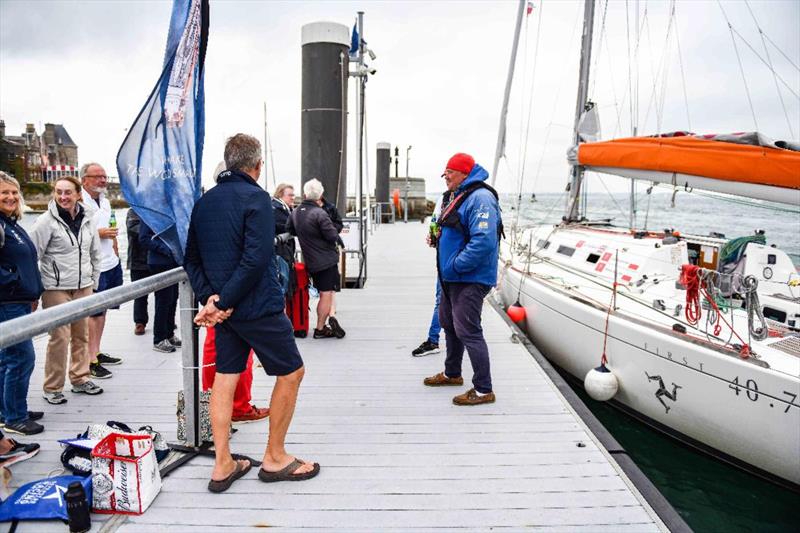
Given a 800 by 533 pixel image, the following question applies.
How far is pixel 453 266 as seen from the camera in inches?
153

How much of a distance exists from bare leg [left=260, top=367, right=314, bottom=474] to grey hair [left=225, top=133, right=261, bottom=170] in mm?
1035

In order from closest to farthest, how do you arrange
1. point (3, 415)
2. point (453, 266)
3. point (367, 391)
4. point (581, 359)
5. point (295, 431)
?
1. point (3, 415)
2. point (295, 431)
3. point (453, 266)
4. point (367, 391)
5. point (581, 359)

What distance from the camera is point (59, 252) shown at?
3.76m

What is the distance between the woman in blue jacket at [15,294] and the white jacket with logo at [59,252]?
1.35 ft

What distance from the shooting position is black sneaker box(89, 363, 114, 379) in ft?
14.7

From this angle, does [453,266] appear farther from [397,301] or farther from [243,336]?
[397,301]

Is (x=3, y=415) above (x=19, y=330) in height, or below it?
below

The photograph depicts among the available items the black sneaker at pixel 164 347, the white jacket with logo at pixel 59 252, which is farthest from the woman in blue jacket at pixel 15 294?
the black sneaker at pixel 164 347

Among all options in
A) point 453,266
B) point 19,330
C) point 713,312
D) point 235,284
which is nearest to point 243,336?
point 235,284

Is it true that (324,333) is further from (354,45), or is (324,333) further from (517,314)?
(354,45)

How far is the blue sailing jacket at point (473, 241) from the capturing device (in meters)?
3.76

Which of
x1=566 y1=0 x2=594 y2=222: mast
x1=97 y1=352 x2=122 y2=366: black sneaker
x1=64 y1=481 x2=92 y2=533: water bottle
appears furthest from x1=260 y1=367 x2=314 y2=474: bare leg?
x1=566 y1=0 x2=594 y2=222: mast

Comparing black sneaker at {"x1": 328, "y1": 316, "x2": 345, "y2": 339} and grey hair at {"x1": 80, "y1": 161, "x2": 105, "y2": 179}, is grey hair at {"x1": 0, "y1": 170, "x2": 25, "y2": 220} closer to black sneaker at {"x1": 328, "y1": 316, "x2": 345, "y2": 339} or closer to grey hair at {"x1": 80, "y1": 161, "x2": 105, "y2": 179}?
grey hair at {"x1": 80, "y1": 161, "x2": 105, "y2": 179}

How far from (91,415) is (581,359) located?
472 cm
